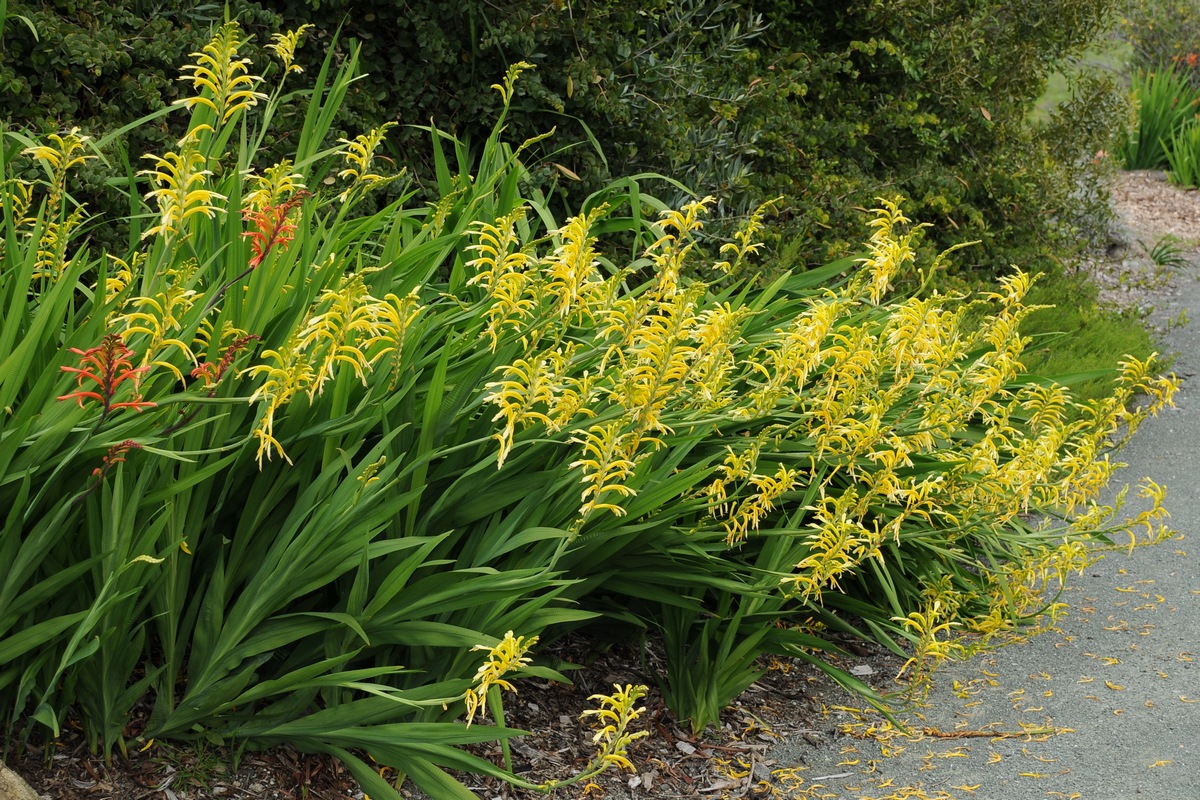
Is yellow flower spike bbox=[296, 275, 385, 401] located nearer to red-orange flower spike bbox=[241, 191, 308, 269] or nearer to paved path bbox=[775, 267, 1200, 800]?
red-orange flower spike bbox=[241, 191, 308, 269]

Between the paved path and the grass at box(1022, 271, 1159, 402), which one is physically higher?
the grass at box(1022, 271, 1159, 402)

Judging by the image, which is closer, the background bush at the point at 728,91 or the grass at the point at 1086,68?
the background bush at the point at 728,91

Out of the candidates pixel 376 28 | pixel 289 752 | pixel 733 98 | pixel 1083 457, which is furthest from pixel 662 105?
pixel 289 752

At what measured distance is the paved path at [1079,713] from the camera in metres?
2.78

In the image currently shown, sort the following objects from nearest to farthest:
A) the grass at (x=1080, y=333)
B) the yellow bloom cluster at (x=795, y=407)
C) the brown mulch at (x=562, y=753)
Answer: the yellow bloom cluster at (x=795, y=407) → the brown mulch at (x=562, y=753) → the grass at (x=1080, y=333)

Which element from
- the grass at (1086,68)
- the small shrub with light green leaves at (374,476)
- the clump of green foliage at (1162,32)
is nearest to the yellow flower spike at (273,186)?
the small shrub with light green leaves at (374,476)

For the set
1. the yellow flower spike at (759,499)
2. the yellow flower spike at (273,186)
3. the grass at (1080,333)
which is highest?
the yellow flower spike at (273,186)

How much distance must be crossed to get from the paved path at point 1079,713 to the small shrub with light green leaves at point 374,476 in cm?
32

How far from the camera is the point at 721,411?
2.73 metres

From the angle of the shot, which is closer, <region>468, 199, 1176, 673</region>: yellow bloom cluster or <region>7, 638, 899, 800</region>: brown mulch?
<region>468, 199, 1176, 673</region>: yellow bloom cluster

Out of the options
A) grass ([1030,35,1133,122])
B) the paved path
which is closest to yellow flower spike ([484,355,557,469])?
the paved path

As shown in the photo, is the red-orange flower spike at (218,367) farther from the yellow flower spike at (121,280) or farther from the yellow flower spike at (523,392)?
the yellow flower spike at (523,392)

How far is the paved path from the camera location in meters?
2.78

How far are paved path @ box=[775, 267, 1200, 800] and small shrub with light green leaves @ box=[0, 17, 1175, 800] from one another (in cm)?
32
